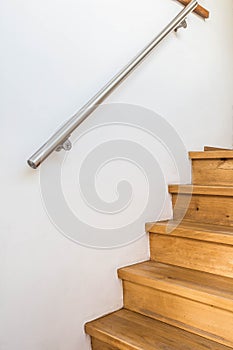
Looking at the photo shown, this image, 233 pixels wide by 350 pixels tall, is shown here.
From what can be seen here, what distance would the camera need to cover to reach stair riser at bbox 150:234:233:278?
121 cm

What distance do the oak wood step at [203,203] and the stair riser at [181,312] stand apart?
414 mm

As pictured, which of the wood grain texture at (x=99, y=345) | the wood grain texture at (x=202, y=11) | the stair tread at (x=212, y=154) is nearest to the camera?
the wood grain texture at (x=99, y=345)

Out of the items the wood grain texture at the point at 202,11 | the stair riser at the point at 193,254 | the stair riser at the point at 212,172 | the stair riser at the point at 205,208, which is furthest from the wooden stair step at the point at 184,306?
the wood grain texture at the point at 202,11

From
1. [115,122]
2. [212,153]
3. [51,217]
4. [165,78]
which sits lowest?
[51,217]

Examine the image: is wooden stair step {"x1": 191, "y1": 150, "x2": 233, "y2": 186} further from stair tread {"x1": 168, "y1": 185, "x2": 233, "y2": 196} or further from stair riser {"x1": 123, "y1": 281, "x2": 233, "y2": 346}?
stair riser {"x1": 123, "y1": 281, "x2": 233, "y2": 346}

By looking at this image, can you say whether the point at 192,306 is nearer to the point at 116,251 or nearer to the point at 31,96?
the point at 116,251

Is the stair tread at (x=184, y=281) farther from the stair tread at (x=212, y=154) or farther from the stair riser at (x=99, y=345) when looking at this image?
the stair tread at (x=212, y=154)

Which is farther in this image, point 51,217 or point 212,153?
point 212,153

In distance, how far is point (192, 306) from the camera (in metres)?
1.12

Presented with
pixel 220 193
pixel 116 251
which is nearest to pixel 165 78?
pixel 220 193

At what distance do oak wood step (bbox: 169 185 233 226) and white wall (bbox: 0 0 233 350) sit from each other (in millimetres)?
260

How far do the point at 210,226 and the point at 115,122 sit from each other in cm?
60

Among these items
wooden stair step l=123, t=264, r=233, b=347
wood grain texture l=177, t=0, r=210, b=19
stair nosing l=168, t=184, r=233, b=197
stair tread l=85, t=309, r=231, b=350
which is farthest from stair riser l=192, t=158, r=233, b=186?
wood grain texture l=177, t=0, r=210, b=19

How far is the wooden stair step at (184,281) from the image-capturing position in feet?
3.45
